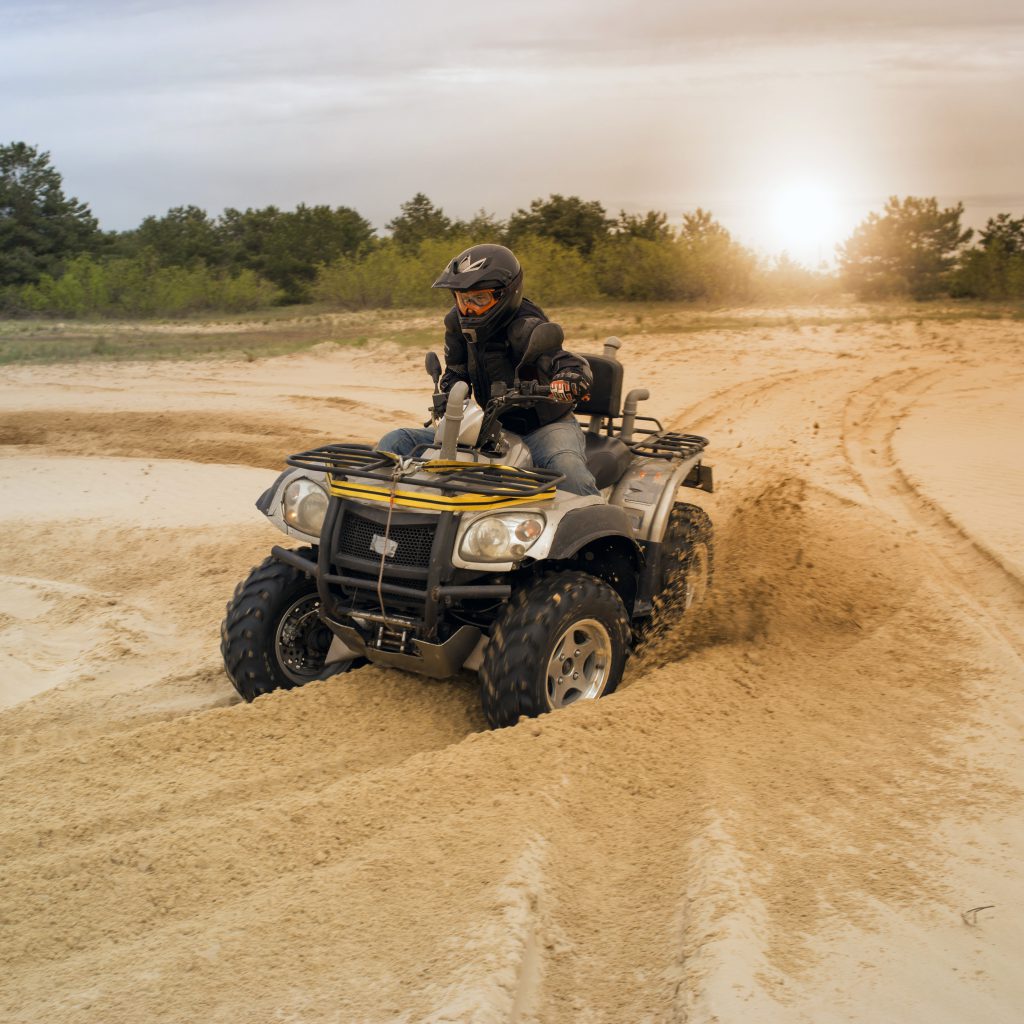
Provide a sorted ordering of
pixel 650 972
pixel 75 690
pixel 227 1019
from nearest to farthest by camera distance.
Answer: pixel 227 1019 < pixel 650 972 < pixel 75 690

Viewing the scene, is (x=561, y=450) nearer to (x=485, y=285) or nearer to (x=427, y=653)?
(x=485, y=285)

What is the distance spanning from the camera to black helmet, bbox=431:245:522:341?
541 cm

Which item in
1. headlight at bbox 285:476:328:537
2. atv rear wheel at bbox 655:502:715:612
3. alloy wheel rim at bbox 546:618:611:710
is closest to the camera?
alloy wheel rim at bbox 546:618:611:710

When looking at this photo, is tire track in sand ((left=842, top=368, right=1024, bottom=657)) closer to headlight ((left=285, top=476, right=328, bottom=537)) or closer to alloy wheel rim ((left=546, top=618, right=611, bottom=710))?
alloy wheel rim ((left=546, top=618, right=611, bottom=710))

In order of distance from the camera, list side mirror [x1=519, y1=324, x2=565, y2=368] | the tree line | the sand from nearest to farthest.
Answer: the sand
side mirror [x1=519, y1=324, x2=565, y2=368]
the tree line

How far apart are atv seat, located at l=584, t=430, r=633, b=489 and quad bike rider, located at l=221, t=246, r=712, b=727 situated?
0.04ft

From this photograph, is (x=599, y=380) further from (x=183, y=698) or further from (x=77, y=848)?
(x=77, y=848)

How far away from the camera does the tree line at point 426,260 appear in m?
34.0

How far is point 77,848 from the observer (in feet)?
12.7

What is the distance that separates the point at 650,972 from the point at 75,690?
4.03 metres

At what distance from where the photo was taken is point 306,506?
522 cm

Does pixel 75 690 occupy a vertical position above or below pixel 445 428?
below

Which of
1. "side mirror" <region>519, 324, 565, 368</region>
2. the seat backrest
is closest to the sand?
the seat backrest

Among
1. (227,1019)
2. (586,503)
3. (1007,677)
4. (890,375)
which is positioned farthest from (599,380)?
(890,375)
